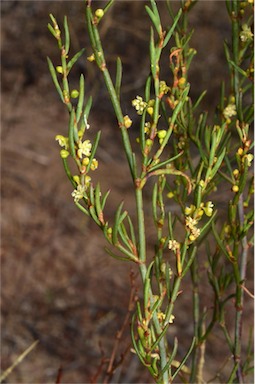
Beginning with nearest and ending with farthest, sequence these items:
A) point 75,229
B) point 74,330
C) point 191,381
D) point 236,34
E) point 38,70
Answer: point 236,34
point 191,381
point 74,330
point 75,229
point 38,70

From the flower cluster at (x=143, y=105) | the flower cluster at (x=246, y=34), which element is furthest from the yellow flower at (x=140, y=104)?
the flower cluster at (x=246, y=34)

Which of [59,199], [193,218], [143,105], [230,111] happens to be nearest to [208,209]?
[193,218]

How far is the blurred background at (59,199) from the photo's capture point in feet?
8.30

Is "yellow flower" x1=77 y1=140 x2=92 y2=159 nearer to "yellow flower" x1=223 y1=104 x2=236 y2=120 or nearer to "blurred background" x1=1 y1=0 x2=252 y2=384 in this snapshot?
"yellow flower" x1=223 y1=104 x2=236 y2=120

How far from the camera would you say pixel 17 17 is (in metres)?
3.55

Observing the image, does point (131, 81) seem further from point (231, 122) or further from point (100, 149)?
point (231, 122)

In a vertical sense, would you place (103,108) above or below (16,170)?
above

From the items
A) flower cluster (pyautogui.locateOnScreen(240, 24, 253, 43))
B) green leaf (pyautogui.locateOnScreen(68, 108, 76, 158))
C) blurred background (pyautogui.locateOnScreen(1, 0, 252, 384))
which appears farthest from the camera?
blurred background (pyautogui.locateOnScreen(1, 0, 252, 384))

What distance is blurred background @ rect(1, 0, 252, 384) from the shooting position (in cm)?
253

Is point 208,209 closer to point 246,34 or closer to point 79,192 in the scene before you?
point 79,192

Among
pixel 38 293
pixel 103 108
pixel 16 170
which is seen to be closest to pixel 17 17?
pixel 103 108

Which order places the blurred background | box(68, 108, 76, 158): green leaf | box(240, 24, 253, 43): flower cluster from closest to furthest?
1. box(68, 108, 76, 158): green leaf
2. box(240, 24, 253, 43): flower cluster
3. the blurred background

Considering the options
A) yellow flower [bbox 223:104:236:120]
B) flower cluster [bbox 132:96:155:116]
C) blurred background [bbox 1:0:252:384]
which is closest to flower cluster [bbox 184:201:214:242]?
flower cluster [bbox 132:96:155:116]

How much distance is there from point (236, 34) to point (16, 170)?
7.79ft
